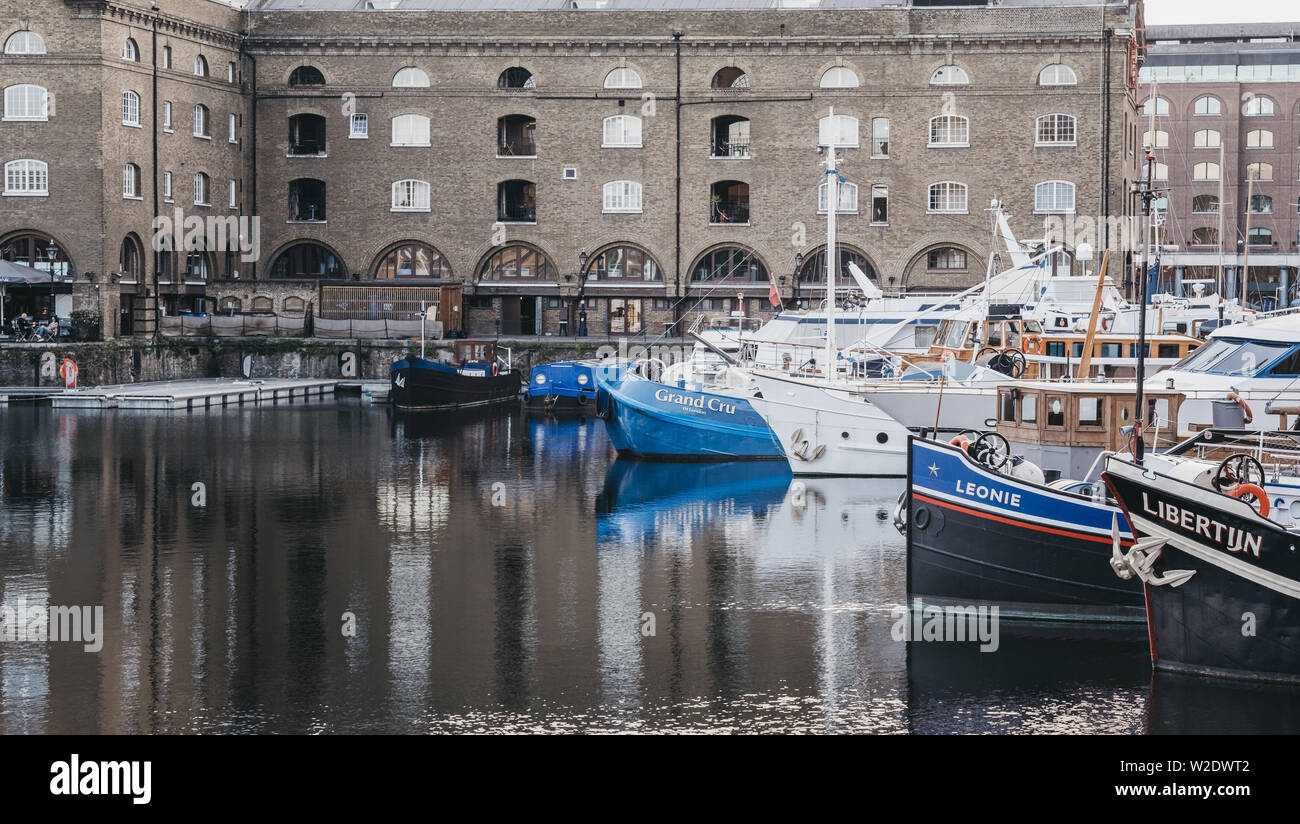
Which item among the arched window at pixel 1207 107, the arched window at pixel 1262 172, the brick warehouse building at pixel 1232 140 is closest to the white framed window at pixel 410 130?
the brick warehouse building at pixel 1232 140

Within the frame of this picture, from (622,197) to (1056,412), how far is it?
42.3 metres

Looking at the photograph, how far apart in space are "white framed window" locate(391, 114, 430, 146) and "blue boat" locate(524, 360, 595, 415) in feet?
47.1

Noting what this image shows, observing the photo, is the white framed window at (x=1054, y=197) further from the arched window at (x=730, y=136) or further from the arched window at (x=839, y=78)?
the arched window at (x=730, y=136)

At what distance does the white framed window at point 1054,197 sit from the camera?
6681 cm

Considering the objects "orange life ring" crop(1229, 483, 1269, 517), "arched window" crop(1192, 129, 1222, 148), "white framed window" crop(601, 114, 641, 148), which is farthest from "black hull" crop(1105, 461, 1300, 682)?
"arched window" crop(1192, 129, 1222, 148)

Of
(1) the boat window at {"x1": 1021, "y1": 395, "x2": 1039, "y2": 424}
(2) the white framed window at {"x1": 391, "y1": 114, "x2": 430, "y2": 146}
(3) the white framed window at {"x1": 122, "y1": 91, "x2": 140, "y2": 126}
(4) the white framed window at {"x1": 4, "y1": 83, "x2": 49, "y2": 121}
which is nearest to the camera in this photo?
(1) the boat window at {"x1": 1021, "y1": 395, "x2": 1039, "y2": 424}

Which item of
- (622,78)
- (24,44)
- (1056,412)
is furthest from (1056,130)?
(1056,412)

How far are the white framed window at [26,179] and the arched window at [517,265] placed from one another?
17.3m

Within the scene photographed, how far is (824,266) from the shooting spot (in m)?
67.9

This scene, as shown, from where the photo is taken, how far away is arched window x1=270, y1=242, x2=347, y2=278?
2793 inches

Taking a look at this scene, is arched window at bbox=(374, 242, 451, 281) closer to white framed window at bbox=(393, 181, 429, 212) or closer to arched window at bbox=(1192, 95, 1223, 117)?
white framed window at bbox=(393, 181, 429, 212)

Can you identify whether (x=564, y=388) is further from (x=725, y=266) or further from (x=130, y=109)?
(x=130, y=109)

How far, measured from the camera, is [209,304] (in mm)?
67188

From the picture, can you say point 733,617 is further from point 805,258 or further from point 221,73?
point 221,73
